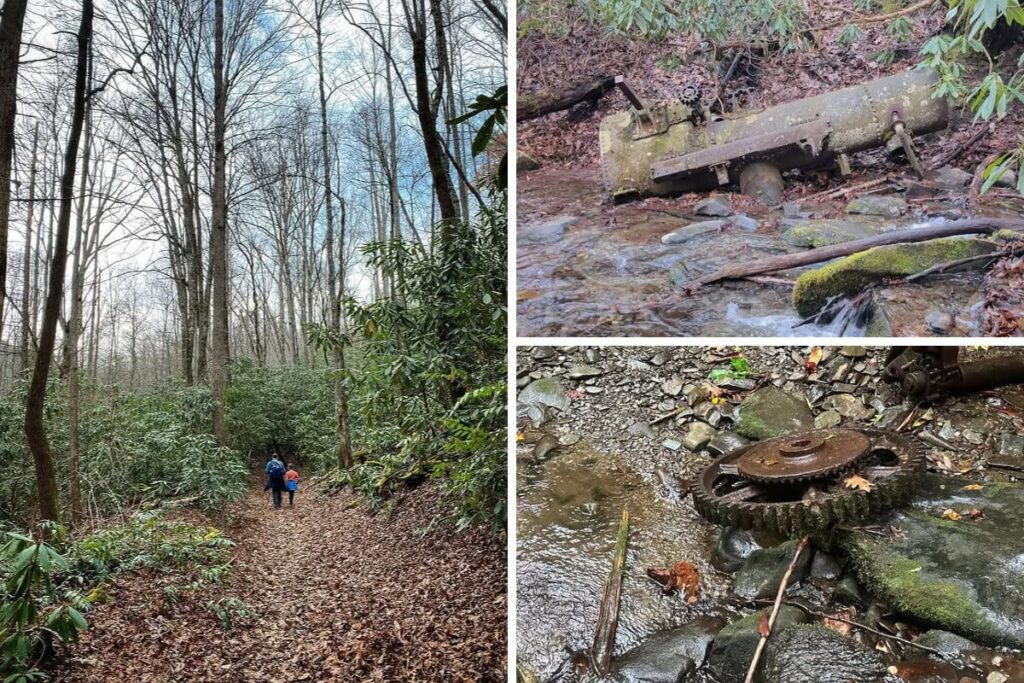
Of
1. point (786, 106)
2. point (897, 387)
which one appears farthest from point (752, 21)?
point (897, 387)

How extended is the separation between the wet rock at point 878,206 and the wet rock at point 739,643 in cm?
104

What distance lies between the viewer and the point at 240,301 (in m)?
2.79

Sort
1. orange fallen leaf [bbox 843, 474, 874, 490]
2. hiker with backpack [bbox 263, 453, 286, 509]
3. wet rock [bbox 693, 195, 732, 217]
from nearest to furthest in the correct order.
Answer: orange fallen leaf [bbox 843, 474, 874, 490] → wet rock [bbox 693, 195, 732, 217] → hiker with backpack [bbox 263, 453, 286, 509]

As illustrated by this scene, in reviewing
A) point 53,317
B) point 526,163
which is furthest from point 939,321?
point 53,317

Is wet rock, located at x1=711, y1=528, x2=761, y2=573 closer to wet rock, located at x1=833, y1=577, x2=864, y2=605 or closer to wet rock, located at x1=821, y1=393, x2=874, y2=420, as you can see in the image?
wet rock, located at x1=833, y1=577, x2=864, y2=605

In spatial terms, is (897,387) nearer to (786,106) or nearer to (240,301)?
(786,106)

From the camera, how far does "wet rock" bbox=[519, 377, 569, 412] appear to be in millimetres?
1722

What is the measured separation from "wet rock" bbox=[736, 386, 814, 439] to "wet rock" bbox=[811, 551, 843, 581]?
321mm

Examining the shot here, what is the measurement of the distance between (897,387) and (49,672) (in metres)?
2.85

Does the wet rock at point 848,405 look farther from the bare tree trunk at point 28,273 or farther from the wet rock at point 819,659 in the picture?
the bare tree trunk at point 28,273

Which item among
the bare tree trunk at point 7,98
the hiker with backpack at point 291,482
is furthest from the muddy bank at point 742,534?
the bare tree trunk at point 7,98

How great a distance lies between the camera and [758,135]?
1.85 meters

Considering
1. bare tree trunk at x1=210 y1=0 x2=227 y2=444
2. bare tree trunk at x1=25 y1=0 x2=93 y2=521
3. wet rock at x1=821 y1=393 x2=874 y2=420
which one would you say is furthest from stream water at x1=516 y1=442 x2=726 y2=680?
bare tree trunk at x1=25 y1=0 x2=93 y2=521

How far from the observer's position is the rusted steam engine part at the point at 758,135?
1.82m
